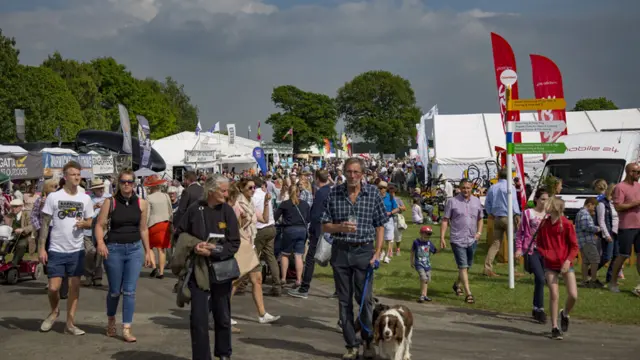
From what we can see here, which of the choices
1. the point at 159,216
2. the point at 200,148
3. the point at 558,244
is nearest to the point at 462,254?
the point at 558,244

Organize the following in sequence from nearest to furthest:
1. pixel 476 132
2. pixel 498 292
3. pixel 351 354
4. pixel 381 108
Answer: pixel 351 354
pixel 498 292
pixel 476 132
pixel 381 108

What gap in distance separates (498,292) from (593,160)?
7.63 metres

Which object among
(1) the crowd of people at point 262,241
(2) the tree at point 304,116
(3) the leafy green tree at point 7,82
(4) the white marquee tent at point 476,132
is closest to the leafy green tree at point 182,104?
(2) the tree at point 304,116

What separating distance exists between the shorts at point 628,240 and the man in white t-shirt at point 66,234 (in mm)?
7910

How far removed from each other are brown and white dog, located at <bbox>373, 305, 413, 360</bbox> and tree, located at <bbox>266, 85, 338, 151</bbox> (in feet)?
309

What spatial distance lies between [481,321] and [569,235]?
1.75m

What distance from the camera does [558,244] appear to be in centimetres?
775

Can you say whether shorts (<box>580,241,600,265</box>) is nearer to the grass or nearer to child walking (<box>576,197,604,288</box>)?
child walking (<box>576,197,604,288</box>)

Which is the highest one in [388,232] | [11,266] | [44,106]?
[44,106]

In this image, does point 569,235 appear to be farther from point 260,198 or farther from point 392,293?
point 260,198

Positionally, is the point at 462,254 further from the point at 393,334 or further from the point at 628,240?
the point at 393,334

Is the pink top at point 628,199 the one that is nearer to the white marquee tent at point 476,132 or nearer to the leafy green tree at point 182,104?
the white marquee tent at point 476,132

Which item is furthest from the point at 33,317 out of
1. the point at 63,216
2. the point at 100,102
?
the point at 100,102

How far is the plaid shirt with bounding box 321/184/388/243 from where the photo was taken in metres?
6.57
